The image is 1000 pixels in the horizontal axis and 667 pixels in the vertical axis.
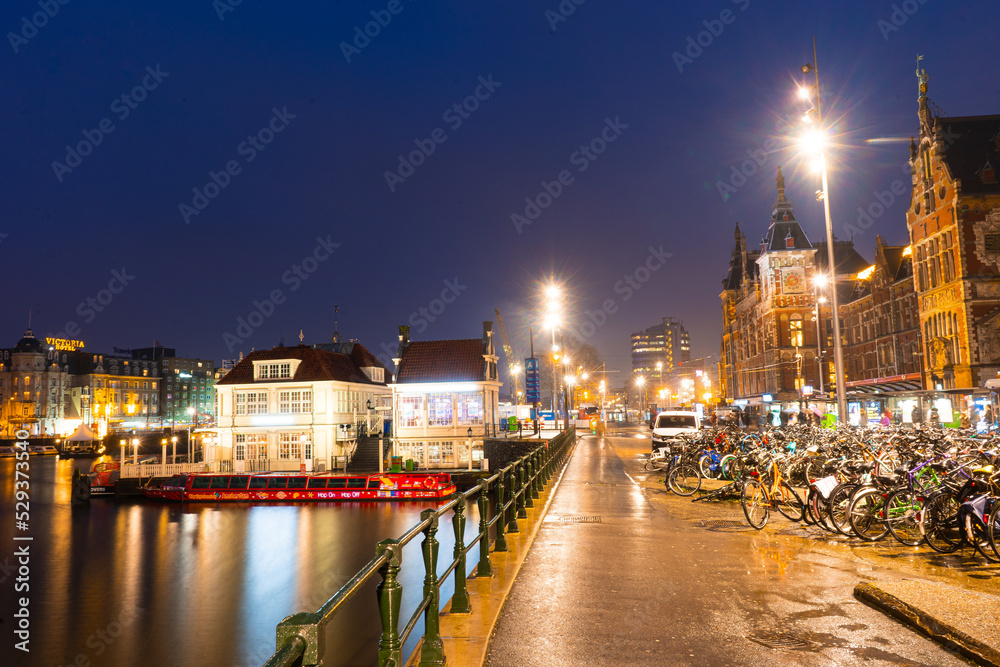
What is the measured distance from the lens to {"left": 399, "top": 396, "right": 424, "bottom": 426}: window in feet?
159

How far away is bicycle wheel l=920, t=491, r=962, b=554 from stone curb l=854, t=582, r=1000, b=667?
2.66 meters

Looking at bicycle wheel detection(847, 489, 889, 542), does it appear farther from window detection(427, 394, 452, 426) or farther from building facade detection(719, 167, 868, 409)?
building facade detection(719, 167, 868, 409)

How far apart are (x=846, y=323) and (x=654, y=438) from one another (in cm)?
4658

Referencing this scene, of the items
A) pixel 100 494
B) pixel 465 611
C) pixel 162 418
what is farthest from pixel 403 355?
pixel 162 418

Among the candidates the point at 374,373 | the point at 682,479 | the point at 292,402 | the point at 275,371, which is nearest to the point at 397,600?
the point at 682,479

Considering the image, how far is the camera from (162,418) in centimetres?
16125

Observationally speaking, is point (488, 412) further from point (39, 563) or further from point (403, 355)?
point (39, 563)

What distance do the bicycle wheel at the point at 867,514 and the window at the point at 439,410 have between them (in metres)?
39.1

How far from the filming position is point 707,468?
738 inches

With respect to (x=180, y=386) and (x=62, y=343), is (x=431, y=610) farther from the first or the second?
(x=180, y=386)

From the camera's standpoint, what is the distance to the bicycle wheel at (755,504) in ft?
38.4

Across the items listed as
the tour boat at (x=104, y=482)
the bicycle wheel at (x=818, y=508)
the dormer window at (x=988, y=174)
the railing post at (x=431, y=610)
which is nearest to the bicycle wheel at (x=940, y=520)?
the bicycle wheel at (x=818, y=508)

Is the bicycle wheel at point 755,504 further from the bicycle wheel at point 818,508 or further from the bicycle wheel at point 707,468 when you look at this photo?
the bicycle wheel at point 707,468

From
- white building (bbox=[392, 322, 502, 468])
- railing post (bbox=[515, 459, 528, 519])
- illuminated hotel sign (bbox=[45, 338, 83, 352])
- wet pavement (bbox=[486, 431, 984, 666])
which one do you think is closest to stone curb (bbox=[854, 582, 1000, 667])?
wet pavement (bbox=[486, 431, 984, 666])
